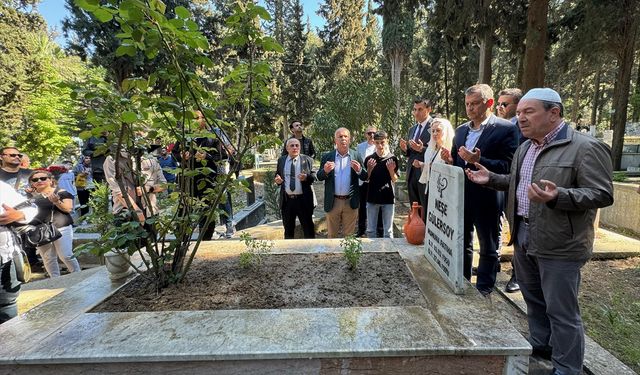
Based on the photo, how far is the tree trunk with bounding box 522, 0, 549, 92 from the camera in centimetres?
796

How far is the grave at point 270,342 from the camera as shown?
166cm

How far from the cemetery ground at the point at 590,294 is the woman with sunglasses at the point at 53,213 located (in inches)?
17.3

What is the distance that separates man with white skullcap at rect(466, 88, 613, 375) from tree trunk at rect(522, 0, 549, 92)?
7136 mm

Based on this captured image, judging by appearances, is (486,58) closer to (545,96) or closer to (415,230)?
(415,230)

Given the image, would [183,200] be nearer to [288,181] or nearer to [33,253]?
[288,181]

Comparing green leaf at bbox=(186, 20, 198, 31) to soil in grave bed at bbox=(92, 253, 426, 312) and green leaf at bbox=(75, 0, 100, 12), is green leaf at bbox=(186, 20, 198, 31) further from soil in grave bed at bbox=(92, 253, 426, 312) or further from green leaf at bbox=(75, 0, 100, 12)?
soil in grave bed at bbox=(92, 253, 426, 312)

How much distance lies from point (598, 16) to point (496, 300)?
12.4m

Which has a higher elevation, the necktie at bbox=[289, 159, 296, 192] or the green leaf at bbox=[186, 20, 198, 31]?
the green leaf at bbox=[186, 20, 198, 31]

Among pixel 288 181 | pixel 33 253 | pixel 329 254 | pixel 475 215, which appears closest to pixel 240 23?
pixel 329 254

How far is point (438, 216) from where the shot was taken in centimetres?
270

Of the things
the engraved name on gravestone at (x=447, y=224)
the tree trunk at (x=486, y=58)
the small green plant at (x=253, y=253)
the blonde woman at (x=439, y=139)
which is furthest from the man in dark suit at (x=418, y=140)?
the tree trunk at (x=486, y=58)

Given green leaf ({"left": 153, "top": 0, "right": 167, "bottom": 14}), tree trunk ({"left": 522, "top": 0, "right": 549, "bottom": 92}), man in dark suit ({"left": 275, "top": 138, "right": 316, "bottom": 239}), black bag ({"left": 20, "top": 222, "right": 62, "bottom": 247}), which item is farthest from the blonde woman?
tree trunk ({"left": 522, "top": 0, "right": 549, "bottom": 92})

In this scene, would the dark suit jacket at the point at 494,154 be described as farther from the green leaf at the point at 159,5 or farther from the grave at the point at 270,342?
the green leaf at the point at 159,5

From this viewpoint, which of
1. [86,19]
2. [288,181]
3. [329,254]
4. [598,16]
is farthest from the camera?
[86,19]
